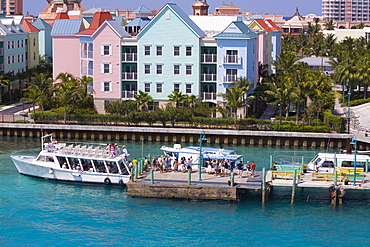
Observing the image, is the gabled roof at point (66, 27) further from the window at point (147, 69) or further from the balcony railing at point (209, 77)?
the balcony railing at point (209, 77)

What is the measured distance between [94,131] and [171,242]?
40.2m

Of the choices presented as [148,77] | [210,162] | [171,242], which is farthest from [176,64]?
[171,242]

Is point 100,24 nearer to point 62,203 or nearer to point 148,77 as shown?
point 148,77

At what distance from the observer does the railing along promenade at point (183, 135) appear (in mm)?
85812

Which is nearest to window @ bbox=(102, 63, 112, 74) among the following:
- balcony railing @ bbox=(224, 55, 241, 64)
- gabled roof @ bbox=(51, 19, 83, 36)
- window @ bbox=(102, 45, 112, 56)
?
window @ bbox=(102, 45, 112, 56)

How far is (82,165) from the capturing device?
67.2m

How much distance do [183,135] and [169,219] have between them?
106 ft

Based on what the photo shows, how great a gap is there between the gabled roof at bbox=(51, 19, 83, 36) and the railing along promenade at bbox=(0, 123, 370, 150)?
82.7 feet

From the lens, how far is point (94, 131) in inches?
3558

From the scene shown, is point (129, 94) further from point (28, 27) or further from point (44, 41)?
point (44, 41)

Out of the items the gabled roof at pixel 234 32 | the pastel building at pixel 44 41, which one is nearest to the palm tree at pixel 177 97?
the gabled roof at pixel 234 32

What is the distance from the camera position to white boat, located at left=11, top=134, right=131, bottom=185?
66.1 meters

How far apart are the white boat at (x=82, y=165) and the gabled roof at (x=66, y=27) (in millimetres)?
46312

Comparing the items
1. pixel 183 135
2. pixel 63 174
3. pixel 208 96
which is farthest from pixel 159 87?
pixel 63 174
